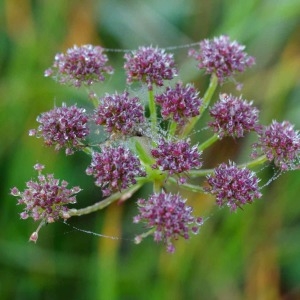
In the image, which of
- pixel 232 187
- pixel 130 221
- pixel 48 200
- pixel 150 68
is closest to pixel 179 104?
pixel 150 68

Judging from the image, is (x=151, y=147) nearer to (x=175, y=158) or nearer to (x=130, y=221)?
(x=175, y=158)

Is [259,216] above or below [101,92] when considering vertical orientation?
below

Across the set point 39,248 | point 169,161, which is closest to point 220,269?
point 39,248

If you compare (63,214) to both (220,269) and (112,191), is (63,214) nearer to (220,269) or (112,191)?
(112,191)

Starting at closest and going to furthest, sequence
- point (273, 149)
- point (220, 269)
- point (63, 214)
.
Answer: point (63, 214) → point (273, 149) → point (220, 269)

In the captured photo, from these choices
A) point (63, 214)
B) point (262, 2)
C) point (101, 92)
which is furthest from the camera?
point (262, 2)

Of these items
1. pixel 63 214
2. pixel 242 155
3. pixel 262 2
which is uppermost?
pixel 262 2
